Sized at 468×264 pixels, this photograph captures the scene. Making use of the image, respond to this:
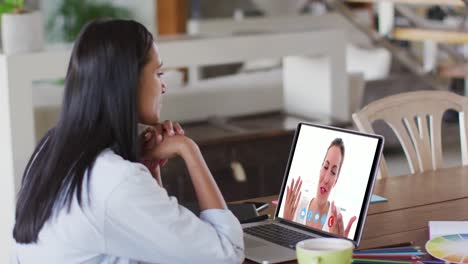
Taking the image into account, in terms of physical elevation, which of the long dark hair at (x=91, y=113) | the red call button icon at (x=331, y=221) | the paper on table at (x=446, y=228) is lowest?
the paper on table at (x=446, y=228)

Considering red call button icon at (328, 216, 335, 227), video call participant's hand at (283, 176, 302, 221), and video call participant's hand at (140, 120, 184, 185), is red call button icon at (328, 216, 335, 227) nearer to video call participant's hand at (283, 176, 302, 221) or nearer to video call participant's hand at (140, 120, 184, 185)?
video call participant's hand at (283, 176, 302, 221)

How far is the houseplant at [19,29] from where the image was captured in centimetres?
380

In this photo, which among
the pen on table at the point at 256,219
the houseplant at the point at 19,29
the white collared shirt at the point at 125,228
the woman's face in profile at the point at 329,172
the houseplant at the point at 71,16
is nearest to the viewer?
→ the white collared shirt at the point at 125,228

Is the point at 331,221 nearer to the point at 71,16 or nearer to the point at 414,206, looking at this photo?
the point at 414,206

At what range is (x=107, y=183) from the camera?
1.74 meters

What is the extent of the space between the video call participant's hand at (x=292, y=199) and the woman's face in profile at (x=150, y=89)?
1.50ft

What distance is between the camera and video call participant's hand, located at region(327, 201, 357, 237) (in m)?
2.02

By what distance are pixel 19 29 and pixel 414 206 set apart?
2042mm

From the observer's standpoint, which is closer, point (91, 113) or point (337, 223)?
point (91, 113)

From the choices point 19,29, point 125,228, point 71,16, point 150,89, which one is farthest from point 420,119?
point 71,16

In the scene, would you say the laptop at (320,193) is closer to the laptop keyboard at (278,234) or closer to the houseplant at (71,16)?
the laptop keyboard at (278,234)

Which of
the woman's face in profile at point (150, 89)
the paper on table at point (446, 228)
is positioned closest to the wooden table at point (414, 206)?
the paper on table at point (446, 228)

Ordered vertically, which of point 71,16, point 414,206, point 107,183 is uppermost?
point 107,183

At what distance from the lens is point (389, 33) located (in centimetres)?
595
